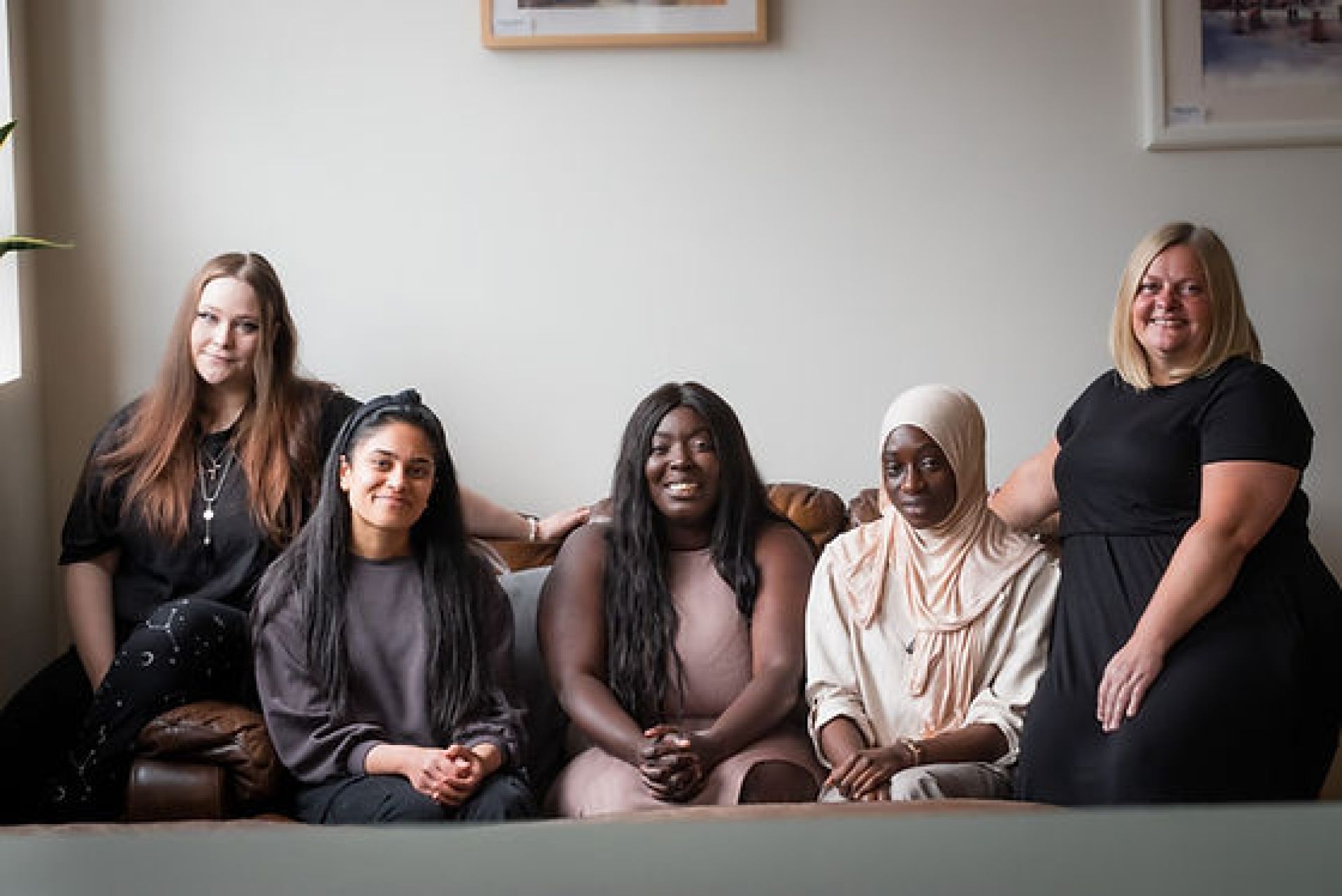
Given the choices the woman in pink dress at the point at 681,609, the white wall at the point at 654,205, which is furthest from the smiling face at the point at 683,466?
the white wall at the point at 654,205

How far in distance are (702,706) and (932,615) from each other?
42cm

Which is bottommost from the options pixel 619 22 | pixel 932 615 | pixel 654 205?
pixel 932 615

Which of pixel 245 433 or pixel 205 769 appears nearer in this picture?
Result: pixel 205 769

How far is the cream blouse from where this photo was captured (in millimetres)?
2789

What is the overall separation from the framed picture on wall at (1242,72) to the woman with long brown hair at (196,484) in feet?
5.87

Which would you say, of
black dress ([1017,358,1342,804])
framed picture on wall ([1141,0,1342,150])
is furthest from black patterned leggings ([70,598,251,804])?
framed picture on wall ([1141,0,1342,150])

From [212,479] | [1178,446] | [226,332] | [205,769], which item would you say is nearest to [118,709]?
[205,769]

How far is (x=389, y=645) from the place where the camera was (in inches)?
110

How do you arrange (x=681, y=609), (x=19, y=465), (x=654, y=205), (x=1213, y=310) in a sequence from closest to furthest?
(x=1213, y=310)
(x=681, y=609)
(x=19, y=465)
(x=654, y=205)

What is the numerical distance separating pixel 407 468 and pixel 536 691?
20.2 inches

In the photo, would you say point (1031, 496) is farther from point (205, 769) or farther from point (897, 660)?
point (205, 769)

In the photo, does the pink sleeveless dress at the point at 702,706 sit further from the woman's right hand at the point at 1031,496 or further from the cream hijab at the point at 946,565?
the woman's right hand at the point at 1031,496

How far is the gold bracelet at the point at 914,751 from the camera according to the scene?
2.67 metres

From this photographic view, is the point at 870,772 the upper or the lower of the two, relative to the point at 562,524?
lower
